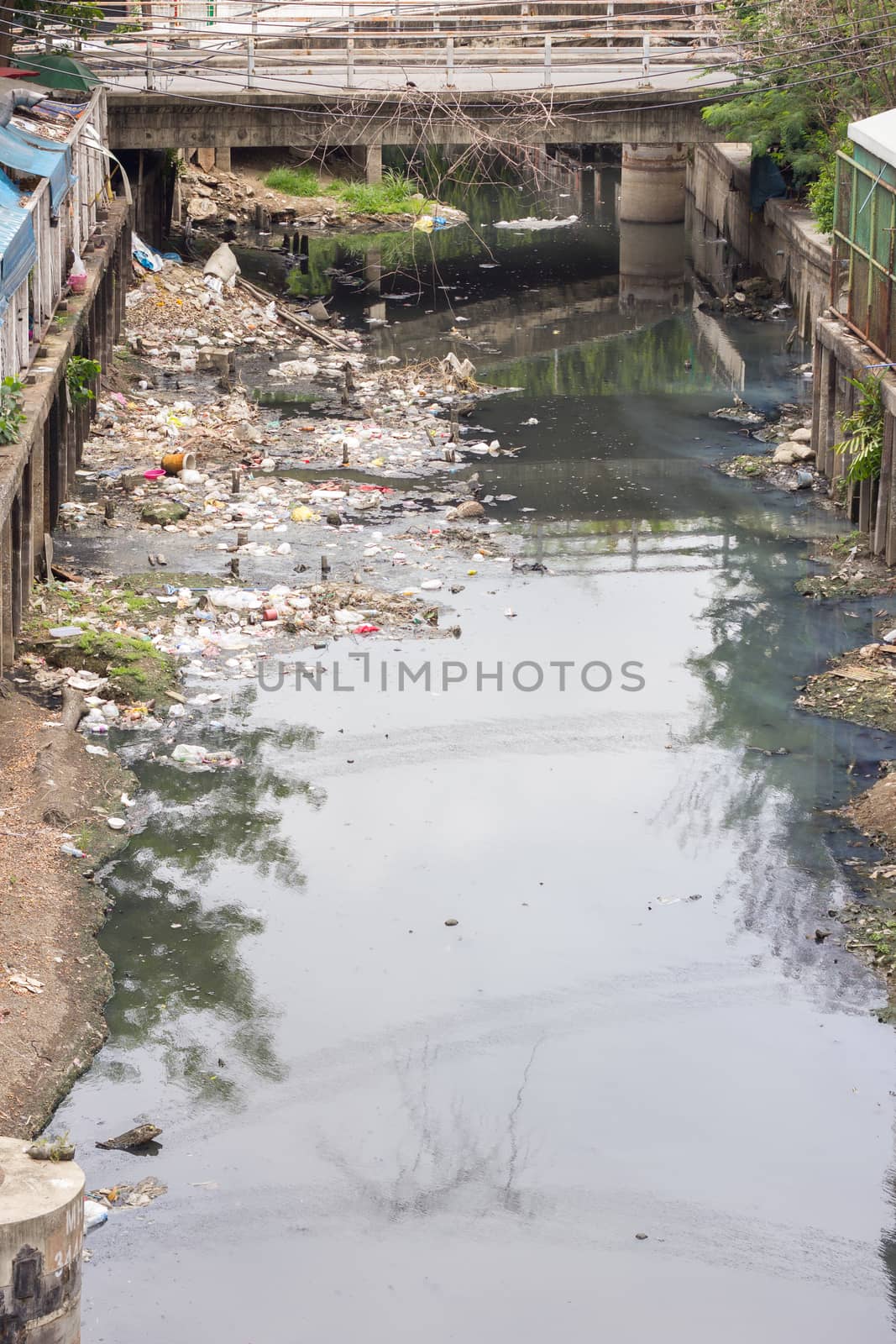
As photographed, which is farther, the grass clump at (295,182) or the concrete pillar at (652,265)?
the grass clump at (295,182)

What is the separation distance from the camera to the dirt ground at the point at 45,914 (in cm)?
776

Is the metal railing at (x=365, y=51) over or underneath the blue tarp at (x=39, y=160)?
over

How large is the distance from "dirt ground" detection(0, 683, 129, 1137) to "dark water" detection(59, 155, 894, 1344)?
7.3 inches

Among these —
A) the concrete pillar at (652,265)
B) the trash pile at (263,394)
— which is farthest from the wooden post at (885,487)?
the concrete pillar at (652,265)

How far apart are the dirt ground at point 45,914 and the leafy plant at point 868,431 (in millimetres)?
7859

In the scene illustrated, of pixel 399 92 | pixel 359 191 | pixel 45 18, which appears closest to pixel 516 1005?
pixel 45 18

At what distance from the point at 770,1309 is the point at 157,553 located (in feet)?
A: 31.1

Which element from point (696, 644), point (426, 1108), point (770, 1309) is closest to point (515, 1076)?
point (426, 1108)

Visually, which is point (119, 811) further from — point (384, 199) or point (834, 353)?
point (384, 199)

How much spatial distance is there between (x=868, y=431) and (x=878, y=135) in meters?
2.79

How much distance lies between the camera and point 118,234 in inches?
817

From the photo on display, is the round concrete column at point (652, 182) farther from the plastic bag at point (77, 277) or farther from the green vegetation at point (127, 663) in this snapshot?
the green vegetation at point (127, 663)

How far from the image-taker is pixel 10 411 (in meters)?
12.2

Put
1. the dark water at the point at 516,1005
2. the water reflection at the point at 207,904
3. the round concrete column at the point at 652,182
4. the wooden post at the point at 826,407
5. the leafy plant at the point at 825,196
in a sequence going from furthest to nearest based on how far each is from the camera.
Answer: the round concrete column at the point at 652,182, the leafy plant at the point at 825,196, the wooden post at the point at 826,407, the water reflection at the point at 207,904, the dark water at the point at 516,1005
